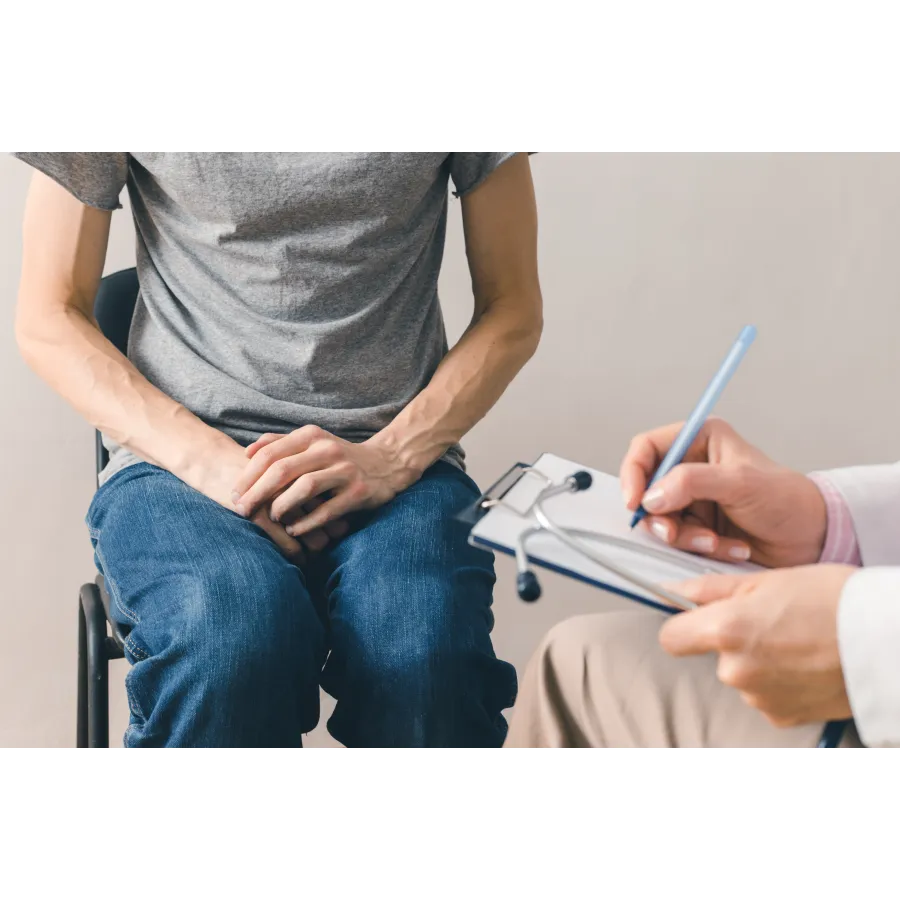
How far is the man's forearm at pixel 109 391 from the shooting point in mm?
807

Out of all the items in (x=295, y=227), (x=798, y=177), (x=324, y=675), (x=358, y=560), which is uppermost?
(x=798, y=177)

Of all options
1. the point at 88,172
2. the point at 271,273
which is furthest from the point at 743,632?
the point at 88,172

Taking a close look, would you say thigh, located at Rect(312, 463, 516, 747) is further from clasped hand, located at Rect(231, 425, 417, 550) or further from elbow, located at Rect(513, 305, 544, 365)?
elbow, located at Rect(513, 305, 544, 365)

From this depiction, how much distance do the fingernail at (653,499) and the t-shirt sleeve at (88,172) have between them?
591 mm

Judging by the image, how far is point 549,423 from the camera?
1.50 metres

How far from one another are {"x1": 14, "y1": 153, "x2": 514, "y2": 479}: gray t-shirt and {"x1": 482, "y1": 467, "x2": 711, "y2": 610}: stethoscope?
31 cm

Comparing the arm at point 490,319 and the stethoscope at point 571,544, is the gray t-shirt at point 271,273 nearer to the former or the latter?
the arm at point 490,319

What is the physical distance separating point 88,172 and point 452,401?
1.28 ft

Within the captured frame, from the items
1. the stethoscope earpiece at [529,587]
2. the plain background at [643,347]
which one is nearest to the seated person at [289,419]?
the stethoscope earpiece at [529,587]

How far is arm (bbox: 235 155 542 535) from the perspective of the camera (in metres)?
0.77

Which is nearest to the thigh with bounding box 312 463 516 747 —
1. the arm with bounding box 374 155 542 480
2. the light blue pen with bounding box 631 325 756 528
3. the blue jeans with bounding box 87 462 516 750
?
the blue jeans with bounding box 87 462 516 750
